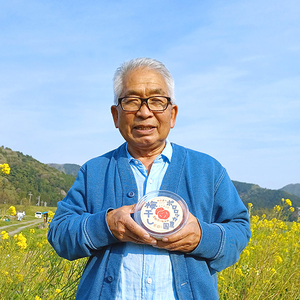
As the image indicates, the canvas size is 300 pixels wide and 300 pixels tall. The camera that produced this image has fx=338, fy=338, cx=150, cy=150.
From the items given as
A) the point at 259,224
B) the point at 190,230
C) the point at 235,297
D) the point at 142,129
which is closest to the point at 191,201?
the point at 190,230

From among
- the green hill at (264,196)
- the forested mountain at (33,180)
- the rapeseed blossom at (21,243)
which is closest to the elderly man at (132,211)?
the rapeseed blossom at (21,243)

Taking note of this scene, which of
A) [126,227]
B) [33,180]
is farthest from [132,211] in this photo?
[33,180]

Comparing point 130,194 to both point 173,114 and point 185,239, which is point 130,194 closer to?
point 185,239

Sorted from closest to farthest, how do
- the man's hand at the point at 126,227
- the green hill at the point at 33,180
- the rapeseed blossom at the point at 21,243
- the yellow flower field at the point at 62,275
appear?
the man's hand at the point at 126,227
the yellow flower field at the point at 62,275
the rapeseed blossom at the point at 21,243
the green hill at the point at 33,180

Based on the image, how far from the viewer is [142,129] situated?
167 centimetres

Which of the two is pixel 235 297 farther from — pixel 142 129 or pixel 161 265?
pixel 142 129

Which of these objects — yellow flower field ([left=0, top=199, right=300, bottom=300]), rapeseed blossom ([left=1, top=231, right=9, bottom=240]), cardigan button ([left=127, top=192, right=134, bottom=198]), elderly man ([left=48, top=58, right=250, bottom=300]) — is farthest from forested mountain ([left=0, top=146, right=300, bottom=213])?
cardigan button ([left=127, top=192, right=134, bottom=198])

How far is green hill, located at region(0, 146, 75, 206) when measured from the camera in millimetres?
93225

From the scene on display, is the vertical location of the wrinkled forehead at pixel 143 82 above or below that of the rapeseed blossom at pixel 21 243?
above

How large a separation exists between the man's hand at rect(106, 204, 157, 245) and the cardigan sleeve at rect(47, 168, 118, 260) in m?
0.03

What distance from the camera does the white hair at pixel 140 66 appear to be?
169 cm

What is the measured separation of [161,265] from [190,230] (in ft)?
0.71

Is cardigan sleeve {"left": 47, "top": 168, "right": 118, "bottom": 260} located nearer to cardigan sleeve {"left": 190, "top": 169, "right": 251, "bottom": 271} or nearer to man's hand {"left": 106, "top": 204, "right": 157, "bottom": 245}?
man's hand {"left": 106, "top": 204, "right": 157, "bottom": 245}

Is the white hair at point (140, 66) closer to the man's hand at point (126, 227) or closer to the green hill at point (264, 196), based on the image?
the man's hand at point (126, 227)
